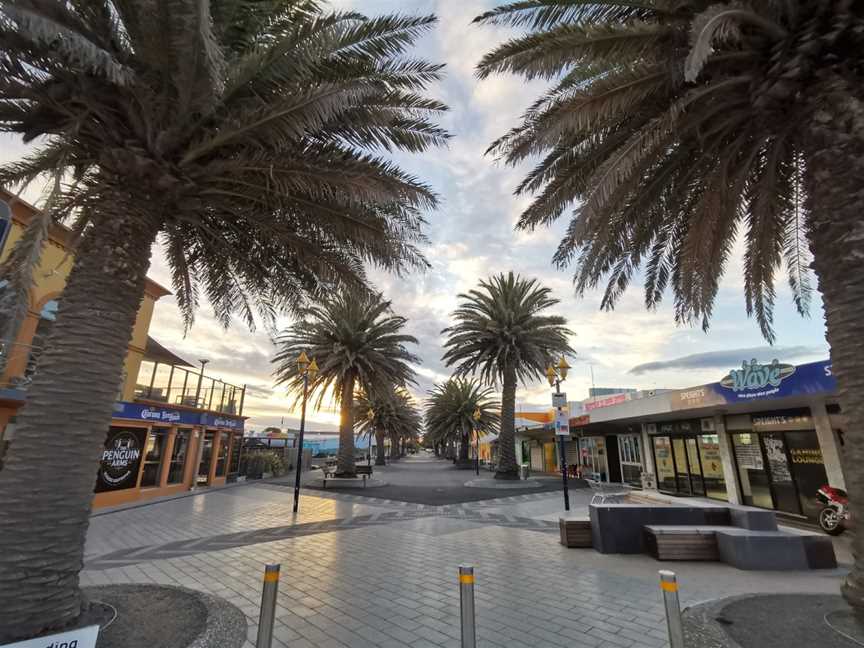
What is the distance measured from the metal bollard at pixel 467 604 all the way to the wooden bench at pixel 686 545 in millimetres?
5871

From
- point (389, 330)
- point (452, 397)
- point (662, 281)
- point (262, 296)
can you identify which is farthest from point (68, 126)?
point (452, 397)

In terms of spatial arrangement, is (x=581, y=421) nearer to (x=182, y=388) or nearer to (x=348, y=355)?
(x=348, y=355)

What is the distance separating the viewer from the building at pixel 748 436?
36.7 ft

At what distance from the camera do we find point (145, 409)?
56.7ft

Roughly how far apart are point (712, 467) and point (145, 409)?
22.9 metres

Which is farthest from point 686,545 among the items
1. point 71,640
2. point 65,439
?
point 65,439

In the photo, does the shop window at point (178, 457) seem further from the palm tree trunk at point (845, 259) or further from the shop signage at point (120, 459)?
the palm tree trunk at point (845, 259)

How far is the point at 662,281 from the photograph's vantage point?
31.6 feet

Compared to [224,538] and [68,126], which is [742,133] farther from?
[224,538]

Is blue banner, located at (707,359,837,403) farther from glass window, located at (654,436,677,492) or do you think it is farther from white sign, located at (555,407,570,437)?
glass window, located at (654,436,677,492)

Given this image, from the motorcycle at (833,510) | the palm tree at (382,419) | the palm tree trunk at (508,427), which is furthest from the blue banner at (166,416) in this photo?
the motorcycle at (833,510)

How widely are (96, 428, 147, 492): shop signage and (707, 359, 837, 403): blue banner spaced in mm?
21352

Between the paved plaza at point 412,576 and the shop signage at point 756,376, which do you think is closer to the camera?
the paved plaza at point 412,576

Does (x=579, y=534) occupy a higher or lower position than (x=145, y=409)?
lower
